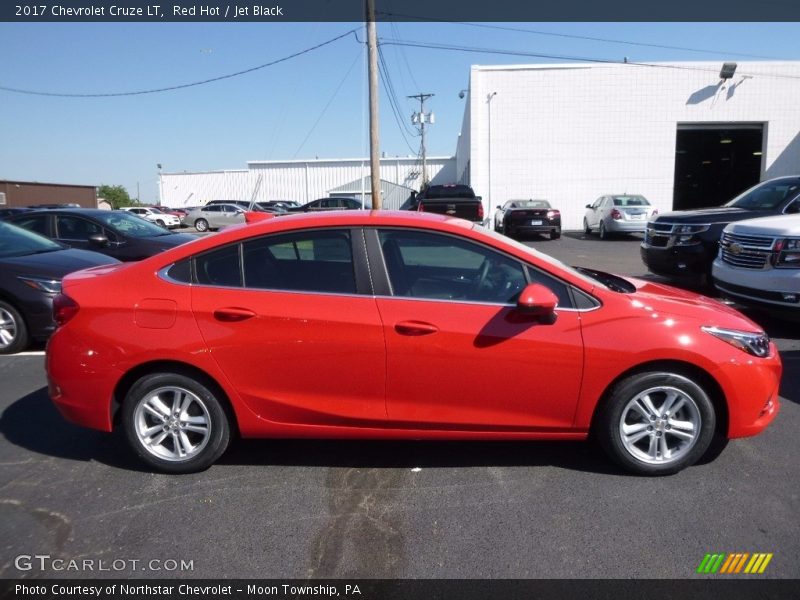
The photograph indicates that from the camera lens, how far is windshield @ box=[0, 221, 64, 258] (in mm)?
6844

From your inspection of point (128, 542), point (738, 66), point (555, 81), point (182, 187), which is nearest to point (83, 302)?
point (128, 542)

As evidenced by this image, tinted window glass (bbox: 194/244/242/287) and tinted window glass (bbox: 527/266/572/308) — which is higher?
tinted window glass (bbox: 194/244/242/287)

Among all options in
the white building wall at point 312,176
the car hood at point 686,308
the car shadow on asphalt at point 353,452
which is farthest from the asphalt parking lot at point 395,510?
the white building wall at point 312,176

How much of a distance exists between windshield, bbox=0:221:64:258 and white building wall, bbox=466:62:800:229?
2054 centimetres

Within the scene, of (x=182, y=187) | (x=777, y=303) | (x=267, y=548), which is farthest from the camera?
(x=182, y=187)

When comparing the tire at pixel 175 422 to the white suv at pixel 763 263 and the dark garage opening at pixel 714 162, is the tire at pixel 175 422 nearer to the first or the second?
the white suv at pixel 763 263

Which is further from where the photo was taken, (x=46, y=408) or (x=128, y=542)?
(x=46, y=408)

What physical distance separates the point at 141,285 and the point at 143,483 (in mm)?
1181

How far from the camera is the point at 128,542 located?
9.57ft

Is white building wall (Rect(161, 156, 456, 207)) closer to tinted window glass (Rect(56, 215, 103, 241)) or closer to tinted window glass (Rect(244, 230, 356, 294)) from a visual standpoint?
tinted window glass (Rect(56, 215, 103, 241))

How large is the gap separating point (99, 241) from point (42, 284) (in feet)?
7.56

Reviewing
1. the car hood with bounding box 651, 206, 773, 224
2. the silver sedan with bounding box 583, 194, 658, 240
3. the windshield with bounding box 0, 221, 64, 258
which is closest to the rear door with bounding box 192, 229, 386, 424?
the windshield with bounding box 0, 221, 64, 258

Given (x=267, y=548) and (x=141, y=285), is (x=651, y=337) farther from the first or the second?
(x=141, y=285)

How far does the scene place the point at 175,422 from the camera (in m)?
3.52
